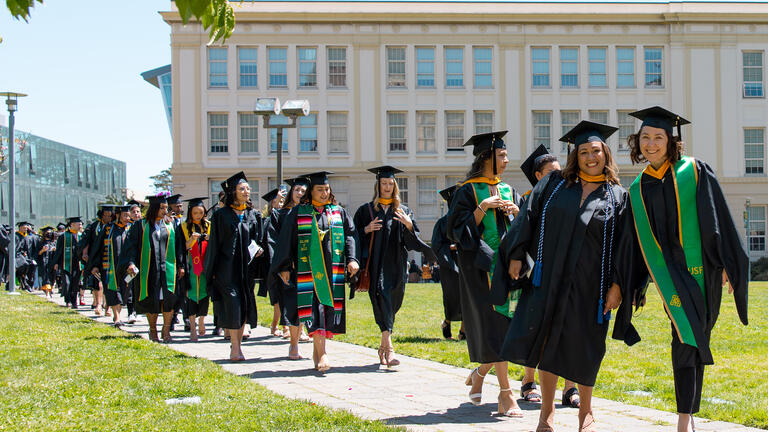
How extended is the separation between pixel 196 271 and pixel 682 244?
331 inches

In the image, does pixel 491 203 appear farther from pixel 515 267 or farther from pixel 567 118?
pixel 567 118

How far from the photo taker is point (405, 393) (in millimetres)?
7570

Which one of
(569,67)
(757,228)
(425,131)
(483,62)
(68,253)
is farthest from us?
(757,228)

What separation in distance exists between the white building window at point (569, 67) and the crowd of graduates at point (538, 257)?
123 feet

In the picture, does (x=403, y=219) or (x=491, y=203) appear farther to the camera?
(x=403, y=219)

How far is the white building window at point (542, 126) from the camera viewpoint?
46.7 meters

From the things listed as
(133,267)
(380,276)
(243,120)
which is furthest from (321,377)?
(243,120)

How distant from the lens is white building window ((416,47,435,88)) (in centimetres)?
4603

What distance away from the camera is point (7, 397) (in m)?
6.99

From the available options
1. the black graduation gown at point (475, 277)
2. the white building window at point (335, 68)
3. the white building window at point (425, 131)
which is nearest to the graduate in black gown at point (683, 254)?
the black graduation gown at point (475, 277)

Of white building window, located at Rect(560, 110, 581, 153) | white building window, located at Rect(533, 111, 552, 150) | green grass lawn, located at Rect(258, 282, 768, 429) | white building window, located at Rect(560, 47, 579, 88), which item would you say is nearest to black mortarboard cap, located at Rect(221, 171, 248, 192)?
green grass lawn, located at Rect(258, 282, 768, 429)

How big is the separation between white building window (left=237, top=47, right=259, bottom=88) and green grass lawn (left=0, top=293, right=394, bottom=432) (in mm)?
35448

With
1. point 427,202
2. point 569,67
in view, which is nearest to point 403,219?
point 427,202

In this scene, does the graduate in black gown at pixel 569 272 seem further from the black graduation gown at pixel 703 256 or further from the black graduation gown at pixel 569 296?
the black graduation gown at pixel 703 256
